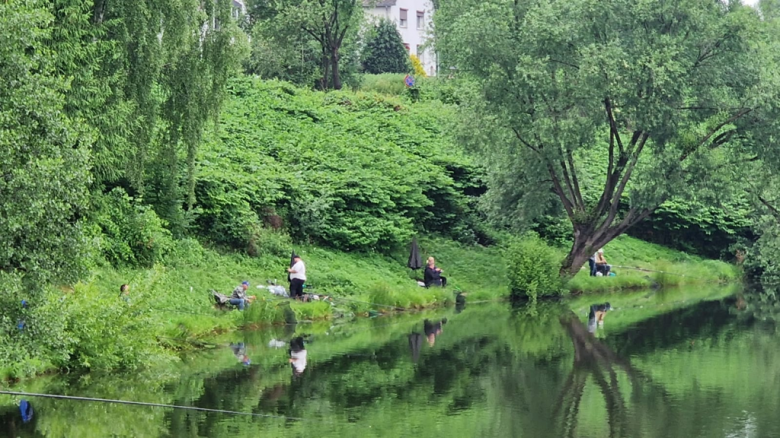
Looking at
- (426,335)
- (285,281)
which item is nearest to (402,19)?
(285,281)

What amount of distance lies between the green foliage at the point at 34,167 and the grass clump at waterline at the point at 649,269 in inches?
931

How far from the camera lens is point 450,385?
1975 cm

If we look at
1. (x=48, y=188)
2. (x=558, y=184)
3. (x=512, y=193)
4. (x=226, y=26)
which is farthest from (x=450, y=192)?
(x=48, y=188)

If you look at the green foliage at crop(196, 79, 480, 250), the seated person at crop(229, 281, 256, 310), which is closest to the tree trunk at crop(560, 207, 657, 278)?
the green foliage at crop(196, 79, 480, 250)

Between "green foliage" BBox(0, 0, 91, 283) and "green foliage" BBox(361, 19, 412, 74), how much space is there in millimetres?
51390

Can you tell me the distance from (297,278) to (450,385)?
9.54m

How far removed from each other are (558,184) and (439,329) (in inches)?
359

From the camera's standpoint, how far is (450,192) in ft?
128

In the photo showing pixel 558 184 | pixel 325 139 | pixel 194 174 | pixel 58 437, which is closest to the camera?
pixel 58 437

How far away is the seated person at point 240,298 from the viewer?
87.0ft

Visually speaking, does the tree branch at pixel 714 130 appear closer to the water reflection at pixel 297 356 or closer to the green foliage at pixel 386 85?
the water reflection at pixel 297 356

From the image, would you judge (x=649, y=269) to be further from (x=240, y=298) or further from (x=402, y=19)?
(x=402, y=19)

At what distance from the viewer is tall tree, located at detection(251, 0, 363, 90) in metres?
51.9

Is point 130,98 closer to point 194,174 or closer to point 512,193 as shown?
point 194,174
